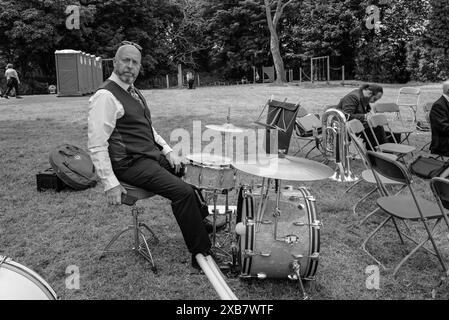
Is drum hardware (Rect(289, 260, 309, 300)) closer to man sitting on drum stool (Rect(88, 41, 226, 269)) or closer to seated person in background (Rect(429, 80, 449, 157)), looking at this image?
man sitting on drum stool (Rect(88, 41, 226, 269))

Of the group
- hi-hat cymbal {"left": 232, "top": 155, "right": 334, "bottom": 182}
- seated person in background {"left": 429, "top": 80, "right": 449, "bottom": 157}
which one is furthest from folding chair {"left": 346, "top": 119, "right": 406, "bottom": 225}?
seated person in background {"left": 429, "top": 80, "right": 449, "bottom": 157}

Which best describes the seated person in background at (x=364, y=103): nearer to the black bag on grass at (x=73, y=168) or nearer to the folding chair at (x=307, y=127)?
the folding chair at (x=307, y=127)

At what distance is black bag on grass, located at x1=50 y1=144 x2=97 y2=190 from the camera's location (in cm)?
564

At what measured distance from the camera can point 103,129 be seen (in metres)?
3.48

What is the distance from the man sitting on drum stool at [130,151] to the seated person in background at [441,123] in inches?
150

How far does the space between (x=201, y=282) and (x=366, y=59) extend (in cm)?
2619

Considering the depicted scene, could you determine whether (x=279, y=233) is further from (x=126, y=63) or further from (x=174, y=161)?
(x=126, y=63)

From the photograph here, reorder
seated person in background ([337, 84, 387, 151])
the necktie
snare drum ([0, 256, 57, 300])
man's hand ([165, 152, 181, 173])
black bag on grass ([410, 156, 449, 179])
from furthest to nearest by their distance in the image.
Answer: seated person in background ([337, 84, 387, 151])
black bag on grass ([410, 156, 449, 179])
man's hand ([165, 152, 181, 173])
the necktie
snare drum ([0, 256, 57, 300])

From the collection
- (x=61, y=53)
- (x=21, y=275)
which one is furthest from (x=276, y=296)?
(x=61, y=53)

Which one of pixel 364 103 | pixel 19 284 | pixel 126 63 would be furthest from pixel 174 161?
pixel 364 103

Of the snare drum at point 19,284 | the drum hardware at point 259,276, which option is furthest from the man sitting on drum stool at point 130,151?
the snare drum at point 19,284

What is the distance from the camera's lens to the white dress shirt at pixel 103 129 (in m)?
3.44

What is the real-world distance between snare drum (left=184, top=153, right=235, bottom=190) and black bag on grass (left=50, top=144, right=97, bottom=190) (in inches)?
107

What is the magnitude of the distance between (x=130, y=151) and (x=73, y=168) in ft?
8.18
